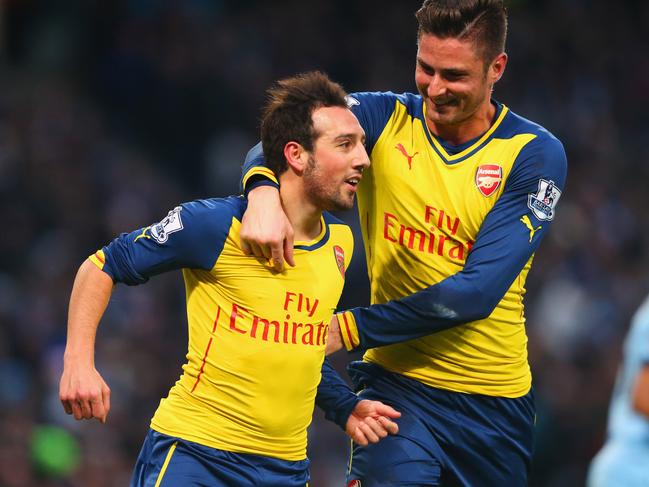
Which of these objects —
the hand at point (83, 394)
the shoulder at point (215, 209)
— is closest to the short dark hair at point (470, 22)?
the shoulder at point (215, 209)

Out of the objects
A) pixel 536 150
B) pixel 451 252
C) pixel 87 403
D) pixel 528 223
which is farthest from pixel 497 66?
pixel 87 403

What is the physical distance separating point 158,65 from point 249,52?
1282 millimetres

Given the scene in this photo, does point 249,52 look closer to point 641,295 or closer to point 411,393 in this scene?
point 641,295

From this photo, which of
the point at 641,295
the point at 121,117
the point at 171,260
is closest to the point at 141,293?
the point at 121,117

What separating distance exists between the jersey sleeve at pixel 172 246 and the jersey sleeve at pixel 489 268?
0.70 m

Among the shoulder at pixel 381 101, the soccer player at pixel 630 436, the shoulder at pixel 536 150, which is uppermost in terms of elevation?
the shoulder at pixel 381 101

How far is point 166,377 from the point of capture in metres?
10.3

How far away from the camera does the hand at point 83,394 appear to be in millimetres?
4004

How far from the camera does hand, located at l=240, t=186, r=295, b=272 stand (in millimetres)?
4141

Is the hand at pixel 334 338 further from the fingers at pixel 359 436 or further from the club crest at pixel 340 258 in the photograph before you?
the fingers at pixel 359 436

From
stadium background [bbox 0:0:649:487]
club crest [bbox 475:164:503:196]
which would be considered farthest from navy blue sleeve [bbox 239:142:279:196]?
stadium background [bbox 0:0:649:487]

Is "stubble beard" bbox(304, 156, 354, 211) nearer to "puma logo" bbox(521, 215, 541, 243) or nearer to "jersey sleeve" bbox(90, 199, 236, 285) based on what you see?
"jersey sleeve" bbox(90, 199, 236, 285)

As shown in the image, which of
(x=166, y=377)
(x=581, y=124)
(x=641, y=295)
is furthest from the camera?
(x=581, y=124)

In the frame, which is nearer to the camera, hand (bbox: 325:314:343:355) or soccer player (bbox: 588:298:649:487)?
hand (bbox: 325:314:343:355)
